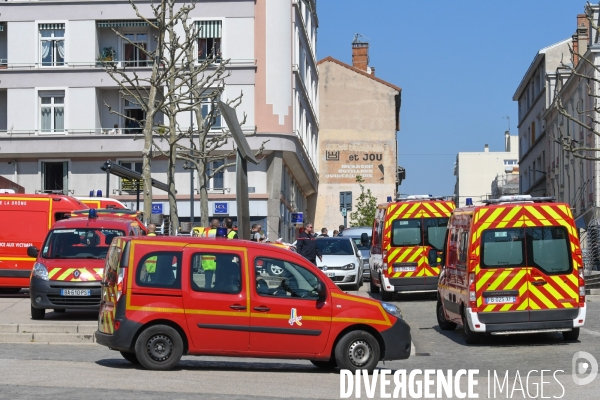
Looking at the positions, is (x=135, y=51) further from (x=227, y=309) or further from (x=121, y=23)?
(x=227, y=309)

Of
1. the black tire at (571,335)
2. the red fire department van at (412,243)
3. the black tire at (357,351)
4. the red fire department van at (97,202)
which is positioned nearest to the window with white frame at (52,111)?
the red fire department van at (97,202)

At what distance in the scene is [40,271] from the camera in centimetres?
1931

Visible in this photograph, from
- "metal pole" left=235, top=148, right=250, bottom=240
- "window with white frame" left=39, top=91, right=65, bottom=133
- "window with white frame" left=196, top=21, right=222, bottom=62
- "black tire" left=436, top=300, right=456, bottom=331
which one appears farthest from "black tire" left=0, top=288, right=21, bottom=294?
"window with white frame" left=196, top=21, right=222, bottom=62

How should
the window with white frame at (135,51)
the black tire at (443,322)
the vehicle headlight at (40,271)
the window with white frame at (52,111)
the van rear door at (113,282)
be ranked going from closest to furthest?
the van rear door at (113,282) → the vehicle headlight at (40,271) → the black tire at (443,322) → the window with white frame at (52,111) → the window with white frame at (135,51)

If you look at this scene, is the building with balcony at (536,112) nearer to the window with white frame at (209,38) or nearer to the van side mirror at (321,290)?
the window with white frame at (209,38)

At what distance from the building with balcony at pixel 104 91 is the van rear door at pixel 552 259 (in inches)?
1232

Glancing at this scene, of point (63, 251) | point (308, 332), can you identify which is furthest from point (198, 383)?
point (63, 251)

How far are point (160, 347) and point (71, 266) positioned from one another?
22.7 ft

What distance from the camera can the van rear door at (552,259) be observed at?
17.0 metres

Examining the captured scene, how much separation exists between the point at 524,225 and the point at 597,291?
10.5m

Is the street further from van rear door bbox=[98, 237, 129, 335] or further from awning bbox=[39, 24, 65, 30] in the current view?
awning bbox=[39, 24, 65, 30]

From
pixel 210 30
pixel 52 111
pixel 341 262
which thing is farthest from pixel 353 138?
pixel 341 262

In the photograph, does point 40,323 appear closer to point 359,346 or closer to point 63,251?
point 63,251

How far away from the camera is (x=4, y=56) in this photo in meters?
49.8
